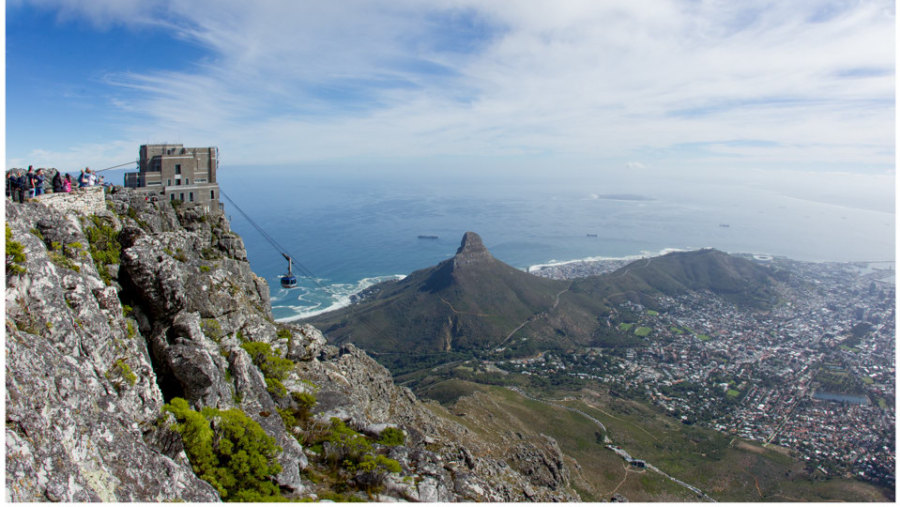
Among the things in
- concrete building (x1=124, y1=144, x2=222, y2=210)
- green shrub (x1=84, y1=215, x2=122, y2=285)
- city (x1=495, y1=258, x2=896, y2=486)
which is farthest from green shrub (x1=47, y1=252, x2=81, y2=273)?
city (x1=495, y1=258, x2=896, y2=486)

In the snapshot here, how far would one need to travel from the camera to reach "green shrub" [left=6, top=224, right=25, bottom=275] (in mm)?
11781

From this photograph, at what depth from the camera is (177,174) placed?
90.1 feet

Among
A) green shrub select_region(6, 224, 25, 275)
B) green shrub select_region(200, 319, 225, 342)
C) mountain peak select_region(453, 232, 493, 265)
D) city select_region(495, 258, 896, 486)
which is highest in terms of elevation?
green shrub select_region(6, 224, 25, 275)

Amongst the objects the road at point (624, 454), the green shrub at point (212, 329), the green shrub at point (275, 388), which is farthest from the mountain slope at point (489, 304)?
the green shrub at point (212, 329)

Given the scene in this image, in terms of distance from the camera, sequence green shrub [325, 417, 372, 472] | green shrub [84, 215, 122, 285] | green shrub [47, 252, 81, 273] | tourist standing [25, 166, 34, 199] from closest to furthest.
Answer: green shrub [47, 252, 81, 273]
tourist standing [25, 166, 34, 199]
green shrub [325, 417, 372, 472]
green shrub [84, 215, 122, 285]

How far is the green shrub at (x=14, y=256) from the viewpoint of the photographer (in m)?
11.8

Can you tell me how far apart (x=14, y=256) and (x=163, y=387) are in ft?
19.6

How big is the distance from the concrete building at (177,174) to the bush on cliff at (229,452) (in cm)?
1598

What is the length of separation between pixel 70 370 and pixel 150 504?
153 inches

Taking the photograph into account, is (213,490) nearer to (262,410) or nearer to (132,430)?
(132,430)

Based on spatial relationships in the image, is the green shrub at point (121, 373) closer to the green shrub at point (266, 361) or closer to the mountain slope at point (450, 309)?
the green shrub at point (266, 361)

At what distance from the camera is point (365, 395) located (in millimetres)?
26469

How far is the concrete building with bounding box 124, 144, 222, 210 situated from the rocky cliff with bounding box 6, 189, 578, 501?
9.64 feet

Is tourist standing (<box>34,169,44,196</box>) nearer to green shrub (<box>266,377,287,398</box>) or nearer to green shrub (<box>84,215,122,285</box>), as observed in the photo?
green shrub (<box>84,215,122,285</box>)
